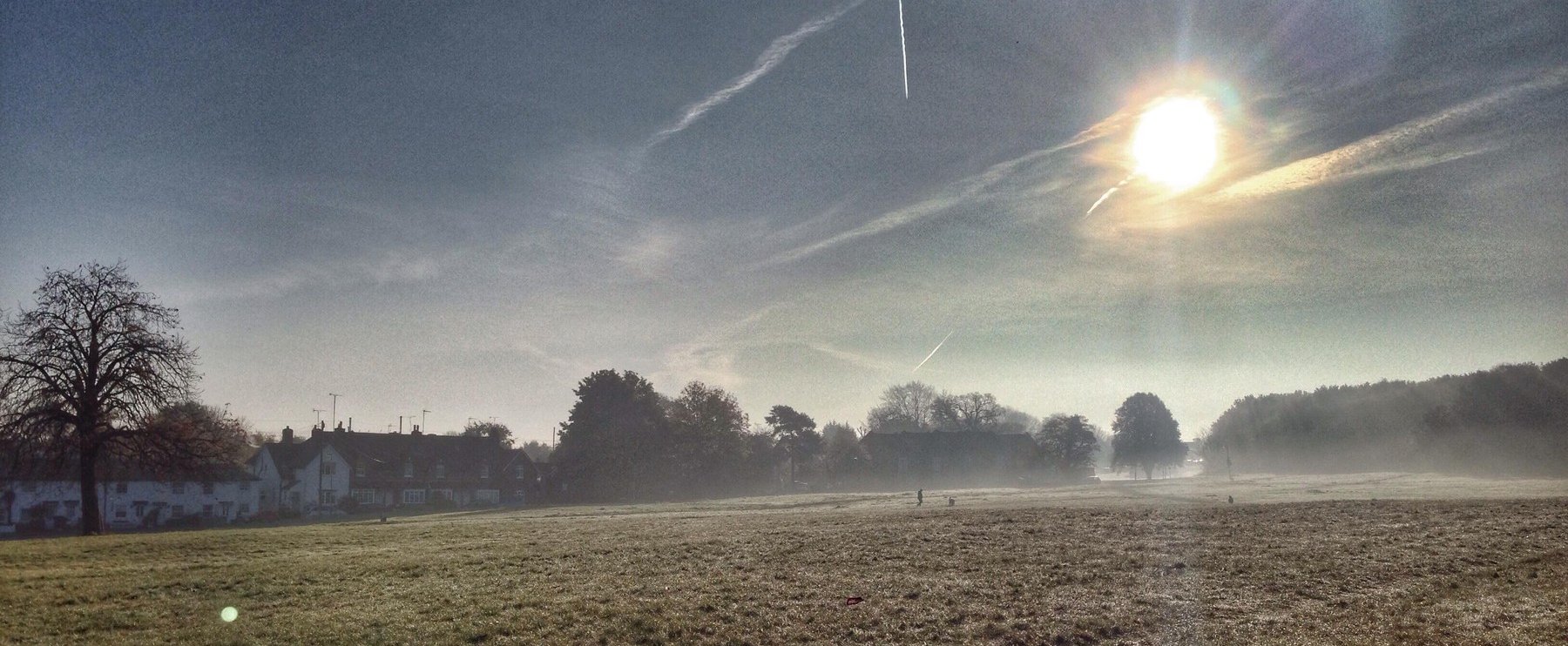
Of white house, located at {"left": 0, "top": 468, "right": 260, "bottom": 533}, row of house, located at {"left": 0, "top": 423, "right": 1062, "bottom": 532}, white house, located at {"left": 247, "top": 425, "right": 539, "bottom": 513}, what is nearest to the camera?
white house, located at {"left": 0, "top": 468, "right": 260, "bottom": 533}

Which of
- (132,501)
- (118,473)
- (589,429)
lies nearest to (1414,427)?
(589,429)

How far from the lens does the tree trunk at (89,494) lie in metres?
46.1

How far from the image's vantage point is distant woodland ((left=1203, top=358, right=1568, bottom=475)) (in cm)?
8288

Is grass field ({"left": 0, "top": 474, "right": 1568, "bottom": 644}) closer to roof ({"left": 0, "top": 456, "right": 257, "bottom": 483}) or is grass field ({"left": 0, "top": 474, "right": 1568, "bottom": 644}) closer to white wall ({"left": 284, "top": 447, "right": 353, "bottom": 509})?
roof ({"left": 0, "top": 456, "right": 257, "bottom": 483})

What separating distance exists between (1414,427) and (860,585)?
11632 cm

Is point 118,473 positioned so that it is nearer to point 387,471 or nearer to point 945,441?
point 387,471

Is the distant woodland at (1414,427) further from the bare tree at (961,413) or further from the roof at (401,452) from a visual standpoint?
the roof at (401,452)

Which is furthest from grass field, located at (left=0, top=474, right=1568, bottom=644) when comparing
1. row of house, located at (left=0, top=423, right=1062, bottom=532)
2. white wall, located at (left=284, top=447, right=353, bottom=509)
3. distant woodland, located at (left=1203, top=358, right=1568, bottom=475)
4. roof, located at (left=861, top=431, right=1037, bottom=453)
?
roof, located at (left=861, top=431, right=1037, bottom=453)

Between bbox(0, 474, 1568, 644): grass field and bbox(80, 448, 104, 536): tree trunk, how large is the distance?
15.1m

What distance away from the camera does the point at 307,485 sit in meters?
99.1

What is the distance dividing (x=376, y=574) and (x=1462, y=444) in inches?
4442

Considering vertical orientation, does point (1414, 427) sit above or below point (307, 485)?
above

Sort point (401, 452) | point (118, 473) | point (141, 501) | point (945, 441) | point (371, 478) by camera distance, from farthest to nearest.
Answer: point (945, 441) < point (401, 452) < point (371, 478) < point (141, 501) < point (118, 473)

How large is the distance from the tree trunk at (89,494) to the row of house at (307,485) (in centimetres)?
2446
